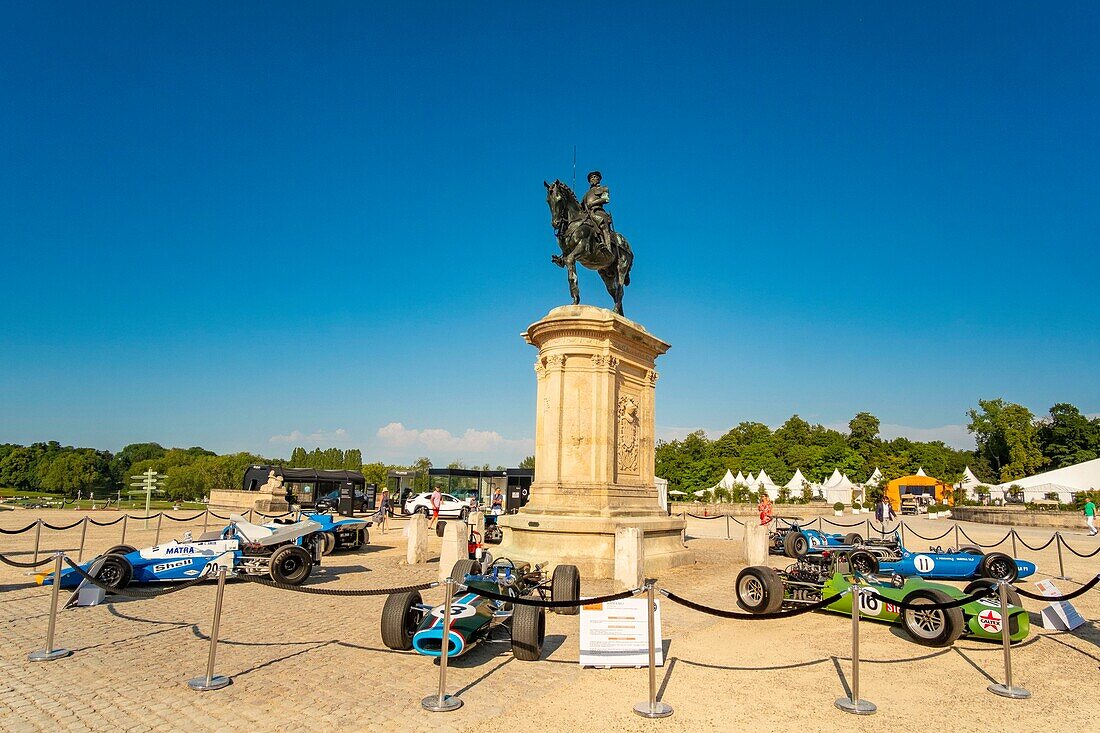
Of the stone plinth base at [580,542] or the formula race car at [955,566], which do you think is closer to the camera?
the formula race car at [955,566]

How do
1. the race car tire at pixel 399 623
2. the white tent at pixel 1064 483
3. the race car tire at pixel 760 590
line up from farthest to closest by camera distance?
the white tent at pixel 1064 483 < the race car tire at pixel 760 590 < the race car tire at pixel 399 623

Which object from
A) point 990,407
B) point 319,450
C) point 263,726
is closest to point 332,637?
point 263,726

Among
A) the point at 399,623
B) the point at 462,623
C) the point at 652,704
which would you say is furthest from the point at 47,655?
the point at 652,704

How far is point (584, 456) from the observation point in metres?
14.8

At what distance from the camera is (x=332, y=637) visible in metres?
8.48

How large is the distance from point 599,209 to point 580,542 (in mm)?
8232

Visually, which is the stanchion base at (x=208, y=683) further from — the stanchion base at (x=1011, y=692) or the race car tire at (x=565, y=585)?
the stanchion base at (x=1011, y=692)

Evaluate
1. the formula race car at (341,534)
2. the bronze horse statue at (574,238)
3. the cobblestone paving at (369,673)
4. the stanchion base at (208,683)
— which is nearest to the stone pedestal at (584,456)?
the bronze horse statue at (574,238)

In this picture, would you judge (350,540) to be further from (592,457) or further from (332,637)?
(332,637)

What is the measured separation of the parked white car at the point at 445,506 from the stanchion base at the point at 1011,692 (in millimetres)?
26208

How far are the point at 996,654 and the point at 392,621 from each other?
7.30 metres

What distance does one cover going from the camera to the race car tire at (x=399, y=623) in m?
7.66

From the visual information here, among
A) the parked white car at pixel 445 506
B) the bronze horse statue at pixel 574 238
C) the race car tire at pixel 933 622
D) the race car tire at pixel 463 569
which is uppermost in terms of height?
the bronze horse statue at pixel 574 238

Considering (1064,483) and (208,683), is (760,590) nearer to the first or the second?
(208,683)
